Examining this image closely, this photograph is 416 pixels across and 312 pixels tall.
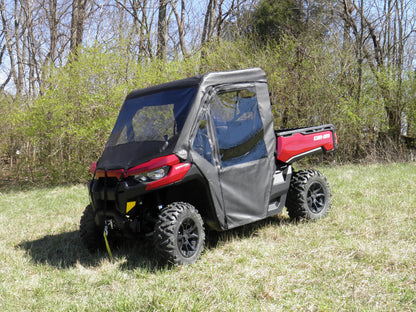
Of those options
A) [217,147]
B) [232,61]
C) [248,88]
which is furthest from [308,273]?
[232,61]

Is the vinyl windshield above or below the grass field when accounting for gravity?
above

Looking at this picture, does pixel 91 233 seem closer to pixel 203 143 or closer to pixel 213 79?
pixel 203 143

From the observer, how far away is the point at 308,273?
376 centimetres

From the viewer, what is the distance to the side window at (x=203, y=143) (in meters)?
4.24

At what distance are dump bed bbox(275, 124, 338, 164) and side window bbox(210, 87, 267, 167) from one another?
1.17ft

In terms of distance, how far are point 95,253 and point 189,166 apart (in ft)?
5.33

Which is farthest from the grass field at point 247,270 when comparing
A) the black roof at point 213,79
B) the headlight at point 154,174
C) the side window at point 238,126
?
the black roof at point 213,79

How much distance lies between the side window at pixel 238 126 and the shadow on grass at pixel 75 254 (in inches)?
51.4

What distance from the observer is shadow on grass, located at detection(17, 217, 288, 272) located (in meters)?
4.32

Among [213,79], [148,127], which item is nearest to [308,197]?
[213,79]

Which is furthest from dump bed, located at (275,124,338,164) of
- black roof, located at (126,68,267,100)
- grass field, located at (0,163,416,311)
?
grass field, located at (0,163,416,311)

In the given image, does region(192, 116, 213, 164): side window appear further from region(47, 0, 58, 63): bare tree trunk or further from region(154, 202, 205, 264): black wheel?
region(47, 0, 58, 63): bare tree trunk

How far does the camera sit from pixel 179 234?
409 centimetres

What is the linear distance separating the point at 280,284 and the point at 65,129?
908 cm
